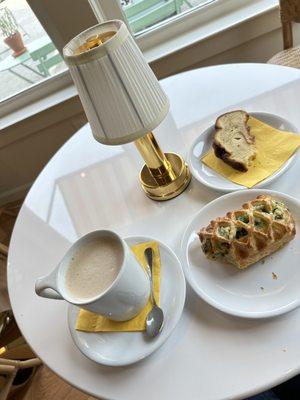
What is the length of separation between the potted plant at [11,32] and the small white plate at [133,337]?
4.92ft

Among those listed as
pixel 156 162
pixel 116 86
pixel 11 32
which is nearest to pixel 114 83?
pixel 116 86

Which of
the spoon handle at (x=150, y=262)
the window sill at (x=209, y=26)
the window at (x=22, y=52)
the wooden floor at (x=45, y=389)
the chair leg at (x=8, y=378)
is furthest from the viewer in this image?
the window at (x=22, y=52)

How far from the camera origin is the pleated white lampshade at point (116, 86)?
65 cm

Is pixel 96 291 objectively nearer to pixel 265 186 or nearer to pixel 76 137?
pixel 265 186

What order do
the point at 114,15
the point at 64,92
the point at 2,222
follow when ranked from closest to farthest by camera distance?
the point at 114,15 → the point at 64,92 → the point at 2,222

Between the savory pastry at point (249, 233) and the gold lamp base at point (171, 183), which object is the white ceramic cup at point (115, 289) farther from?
the gold lamp base at point (171, 183)

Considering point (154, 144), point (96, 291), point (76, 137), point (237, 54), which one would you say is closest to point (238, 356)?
point (96, 291)

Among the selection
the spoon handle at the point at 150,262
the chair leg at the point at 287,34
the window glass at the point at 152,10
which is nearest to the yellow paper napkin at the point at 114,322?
the spoon handle at the point at 150,262

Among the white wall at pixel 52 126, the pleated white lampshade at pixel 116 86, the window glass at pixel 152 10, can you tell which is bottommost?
the white wall at pixel 52 126

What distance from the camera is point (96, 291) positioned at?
22.9 inches

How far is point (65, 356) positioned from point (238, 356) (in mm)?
292

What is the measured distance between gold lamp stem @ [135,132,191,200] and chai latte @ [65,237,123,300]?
10.1 inches

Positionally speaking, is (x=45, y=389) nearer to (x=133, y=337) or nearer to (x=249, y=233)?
(x=133, y=337)

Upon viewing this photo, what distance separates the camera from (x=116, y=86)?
68 centimetres
